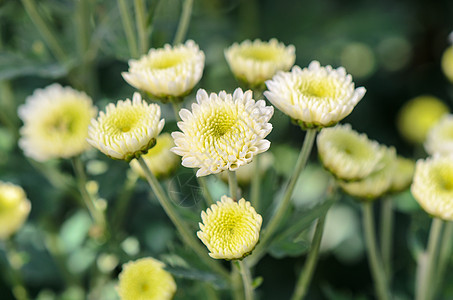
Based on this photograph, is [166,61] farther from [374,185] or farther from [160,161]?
[374,185]

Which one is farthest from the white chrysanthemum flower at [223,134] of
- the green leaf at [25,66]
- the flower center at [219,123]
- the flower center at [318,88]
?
the green leaf at [25,66]

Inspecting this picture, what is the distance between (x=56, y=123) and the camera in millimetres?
1031

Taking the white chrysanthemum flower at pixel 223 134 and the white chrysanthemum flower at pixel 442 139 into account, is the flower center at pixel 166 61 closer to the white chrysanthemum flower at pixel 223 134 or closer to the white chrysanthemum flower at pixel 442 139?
the white chrysanthemum flower at pixel 223 134

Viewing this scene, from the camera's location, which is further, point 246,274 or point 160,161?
point 160,161

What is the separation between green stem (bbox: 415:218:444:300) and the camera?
0.83 m

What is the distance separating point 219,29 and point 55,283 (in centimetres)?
87

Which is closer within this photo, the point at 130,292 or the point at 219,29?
the point at 130,292

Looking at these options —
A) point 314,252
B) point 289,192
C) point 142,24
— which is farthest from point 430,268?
point 142,24

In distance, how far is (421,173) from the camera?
804 millimetres

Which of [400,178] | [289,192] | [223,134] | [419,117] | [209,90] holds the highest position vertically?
[223,134]

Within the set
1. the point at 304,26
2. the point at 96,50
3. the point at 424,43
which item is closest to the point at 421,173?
the point at 96,50

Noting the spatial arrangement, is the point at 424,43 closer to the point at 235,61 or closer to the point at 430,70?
the point at 430,70

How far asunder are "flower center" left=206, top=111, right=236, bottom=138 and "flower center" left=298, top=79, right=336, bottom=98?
12 centimetres

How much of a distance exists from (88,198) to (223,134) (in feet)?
1.47
